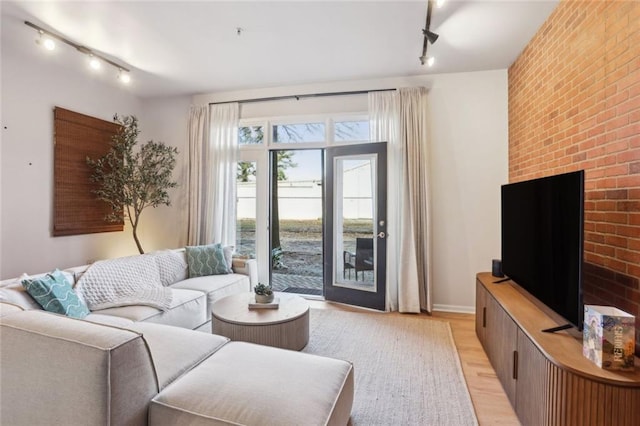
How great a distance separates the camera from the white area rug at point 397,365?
6.23 feet

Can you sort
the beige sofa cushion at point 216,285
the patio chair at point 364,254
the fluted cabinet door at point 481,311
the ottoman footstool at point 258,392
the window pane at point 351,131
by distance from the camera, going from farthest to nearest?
1. the window pane at point 351,131
2. the patio chair at point 364,254
3. the beige sofa cushion at point 216,285
4. the fluted cabinet door at point 481,311
5. the ottoman footstool at point 258,392

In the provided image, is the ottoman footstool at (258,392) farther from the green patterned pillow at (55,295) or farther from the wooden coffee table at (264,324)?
the green patterned pillow at (55,295)

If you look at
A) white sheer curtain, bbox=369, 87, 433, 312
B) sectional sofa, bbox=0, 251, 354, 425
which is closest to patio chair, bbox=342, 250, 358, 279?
white sheer curtain, bbox=369, 87, 433, 312

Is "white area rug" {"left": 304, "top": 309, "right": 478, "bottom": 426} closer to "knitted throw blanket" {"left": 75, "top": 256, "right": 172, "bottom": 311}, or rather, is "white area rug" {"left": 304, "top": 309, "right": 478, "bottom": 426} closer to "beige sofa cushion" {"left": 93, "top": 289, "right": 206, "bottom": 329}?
"beige sofa cushion" {"left": 93, "top": 289, "right": 206, "bottom": 329}

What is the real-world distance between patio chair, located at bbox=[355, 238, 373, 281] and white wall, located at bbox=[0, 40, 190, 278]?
3394 mm

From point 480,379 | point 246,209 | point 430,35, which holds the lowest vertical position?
point 480,379

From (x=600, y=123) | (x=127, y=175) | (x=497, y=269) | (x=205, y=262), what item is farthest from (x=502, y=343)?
(x=127, y=175)

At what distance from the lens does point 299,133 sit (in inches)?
171

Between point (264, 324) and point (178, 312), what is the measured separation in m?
0.94

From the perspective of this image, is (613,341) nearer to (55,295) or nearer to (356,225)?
(356,225)

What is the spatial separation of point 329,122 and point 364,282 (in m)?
2.12

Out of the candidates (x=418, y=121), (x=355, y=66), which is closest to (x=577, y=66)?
(x=418, y=121)

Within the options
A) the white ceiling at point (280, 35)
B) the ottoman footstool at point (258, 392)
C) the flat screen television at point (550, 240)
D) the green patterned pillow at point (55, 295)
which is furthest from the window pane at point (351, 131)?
the green patterned pillow at point (55, 295)

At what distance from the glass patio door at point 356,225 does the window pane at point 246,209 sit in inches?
45.1
